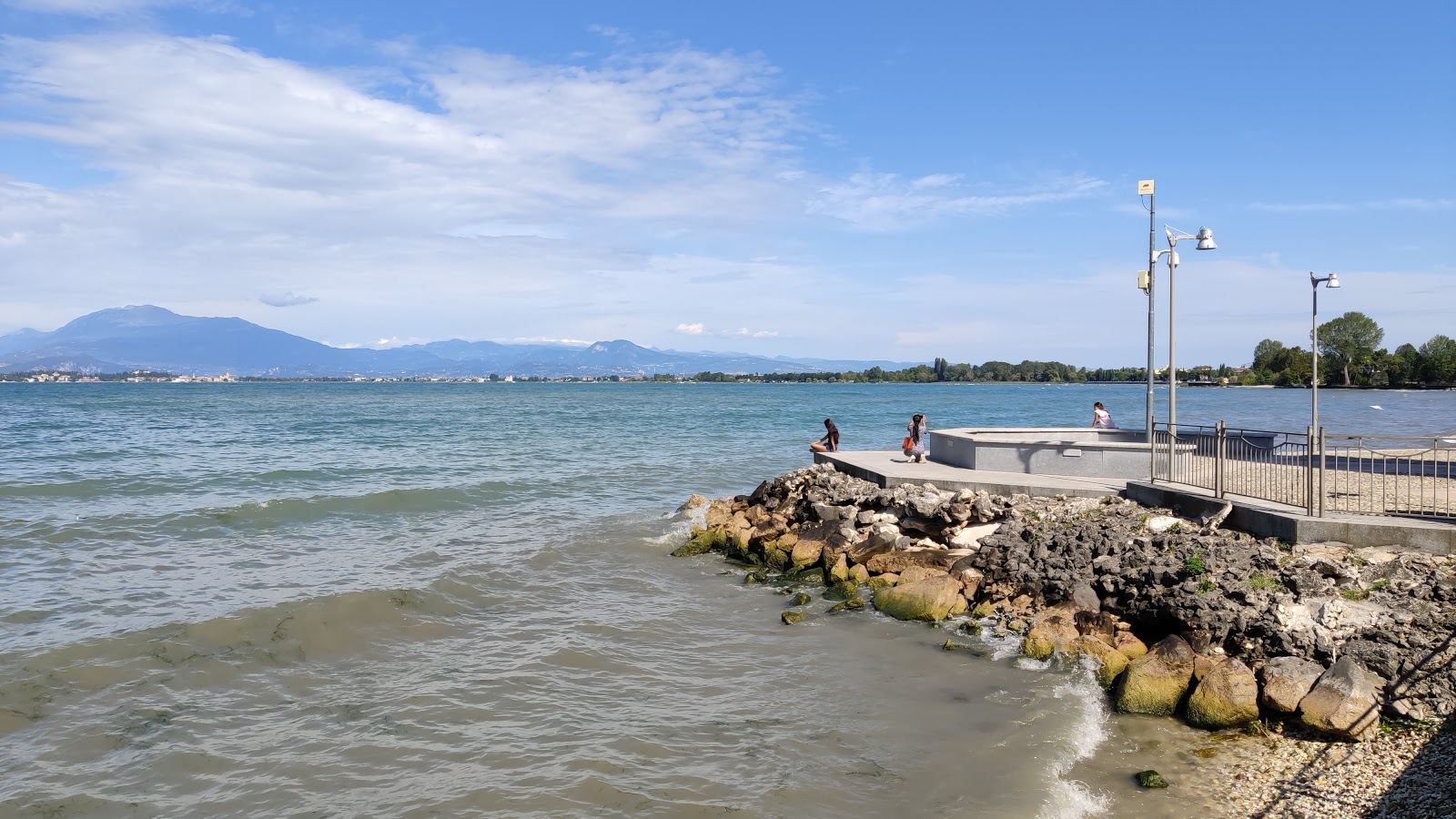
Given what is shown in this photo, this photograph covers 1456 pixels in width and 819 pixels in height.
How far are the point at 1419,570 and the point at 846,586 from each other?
7.24 m

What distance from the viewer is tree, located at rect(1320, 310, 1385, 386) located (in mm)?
118062

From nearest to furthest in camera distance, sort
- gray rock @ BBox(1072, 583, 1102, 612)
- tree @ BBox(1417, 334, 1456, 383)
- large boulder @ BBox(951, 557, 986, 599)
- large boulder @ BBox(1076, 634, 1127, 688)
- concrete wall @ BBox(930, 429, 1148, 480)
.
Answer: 1. large boulder @ BBox(1076, 634, 1127, 688)
2. gray rock @ BBox(1072, 583, 1102, 612)
3. large boulder @ BBox(951, 557, 986, 599)
4. concrete wall @ BBox(930, 429, 1148, 480)
5. tree @ BBox(1417, 334, 1456, 383)

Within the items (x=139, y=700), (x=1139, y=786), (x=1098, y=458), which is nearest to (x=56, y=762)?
(x=139, y=700)

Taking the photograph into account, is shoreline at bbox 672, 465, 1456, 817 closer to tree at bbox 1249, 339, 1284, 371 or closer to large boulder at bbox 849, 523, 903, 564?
large boulder at bbox 849, 523, 903, 564

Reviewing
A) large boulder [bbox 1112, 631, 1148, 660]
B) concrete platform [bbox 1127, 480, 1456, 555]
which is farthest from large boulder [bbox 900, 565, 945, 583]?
concrete platform [bbox 1127, 480, 1456, 555]

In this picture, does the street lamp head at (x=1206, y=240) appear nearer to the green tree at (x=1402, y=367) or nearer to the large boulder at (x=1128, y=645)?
the large boulder at (x=1128, y=645)

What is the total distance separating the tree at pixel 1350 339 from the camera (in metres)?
118

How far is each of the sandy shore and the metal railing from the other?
14.4ft

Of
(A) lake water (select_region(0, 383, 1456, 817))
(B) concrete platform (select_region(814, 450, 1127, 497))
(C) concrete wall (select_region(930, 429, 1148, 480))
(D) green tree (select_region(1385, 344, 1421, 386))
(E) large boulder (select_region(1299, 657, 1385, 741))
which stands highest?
(D) green tree (select_region(1385, 344, 1421, 386))

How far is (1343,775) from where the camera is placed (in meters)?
7.25

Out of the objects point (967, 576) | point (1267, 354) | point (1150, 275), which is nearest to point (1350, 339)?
point (1267, 354)

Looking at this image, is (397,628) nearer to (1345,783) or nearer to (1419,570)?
(1345,783)

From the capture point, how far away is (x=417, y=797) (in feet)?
24.4

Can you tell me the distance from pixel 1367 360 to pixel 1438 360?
10.4 m
